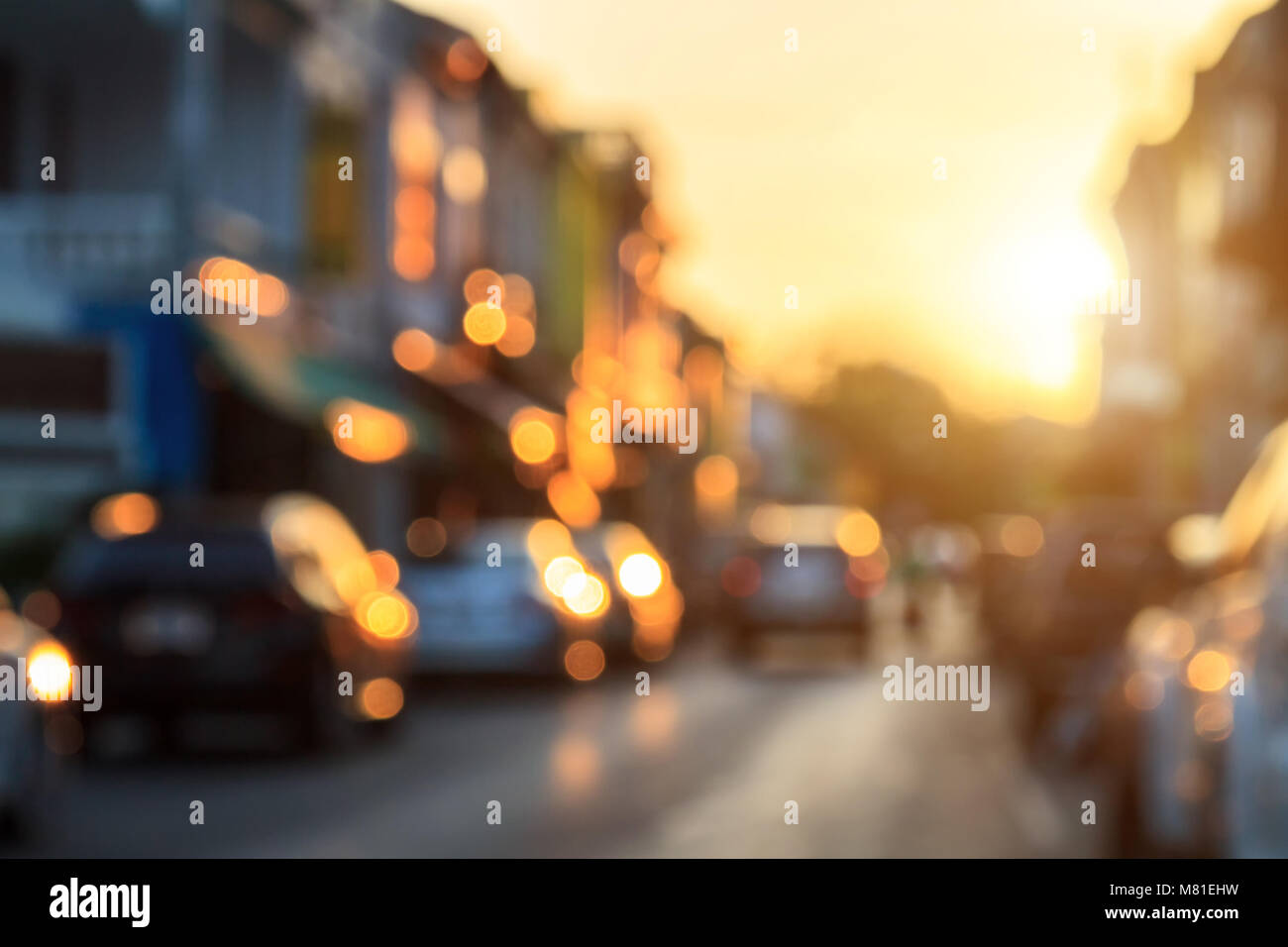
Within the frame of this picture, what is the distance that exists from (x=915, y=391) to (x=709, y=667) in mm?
88366

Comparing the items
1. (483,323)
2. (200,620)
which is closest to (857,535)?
(483,323)

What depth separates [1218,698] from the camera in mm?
7398

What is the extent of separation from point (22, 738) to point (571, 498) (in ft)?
112

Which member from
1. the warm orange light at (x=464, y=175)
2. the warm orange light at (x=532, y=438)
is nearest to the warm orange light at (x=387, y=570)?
the warm orange light at (x=464, y=175)

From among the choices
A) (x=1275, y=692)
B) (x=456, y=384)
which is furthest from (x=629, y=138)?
(x=1275, y=692)

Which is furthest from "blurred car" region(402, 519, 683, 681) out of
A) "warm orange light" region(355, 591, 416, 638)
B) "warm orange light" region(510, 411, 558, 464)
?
"warm orange light" region(510, 411, 558, 464)

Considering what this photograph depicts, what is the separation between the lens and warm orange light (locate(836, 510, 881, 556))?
30266mm

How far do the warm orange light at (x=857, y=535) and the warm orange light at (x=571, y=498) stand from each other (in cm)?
1002

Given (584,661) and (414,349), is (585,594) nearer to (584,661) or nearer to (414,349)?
(584,661)

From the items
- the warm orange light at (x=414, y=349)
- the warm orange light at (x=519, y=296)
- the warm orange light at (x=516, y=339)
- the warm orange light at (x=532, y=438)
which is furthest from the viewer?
the warm orange light at (x=516, y=339)

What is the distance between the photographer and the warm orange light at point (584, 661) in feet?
73.8

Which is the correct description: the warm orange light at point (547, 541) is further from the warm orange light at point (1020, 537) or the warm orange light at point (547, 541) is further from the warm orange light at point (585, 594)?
the warm orange light at point (1020, 537)

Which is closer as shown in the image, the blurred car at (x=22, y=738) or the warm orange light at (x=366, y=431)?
the blurred car at (x=22, y=738)
